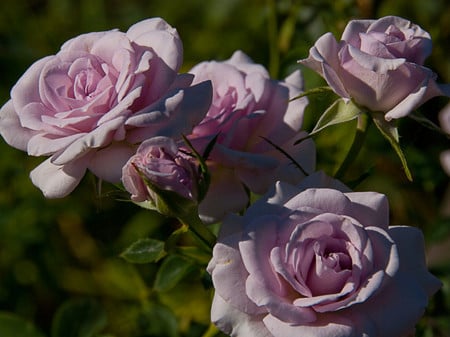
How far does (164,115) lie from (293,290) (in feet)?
0.83

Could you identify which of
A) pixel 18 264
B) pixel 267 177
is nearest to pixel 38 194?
pixel 18 264

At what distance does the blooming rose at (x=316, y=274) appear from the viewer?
95 centimetres

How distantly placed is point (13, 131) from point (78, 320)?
432 mm

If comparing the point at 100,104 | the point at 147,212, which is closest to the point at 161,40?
the point at 100,104

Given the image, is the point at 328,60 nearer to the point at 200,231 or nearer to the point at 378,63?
the point at 378,63

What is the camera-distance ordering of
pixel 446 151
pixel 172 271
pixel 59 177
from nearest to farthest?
pixel 59 177
pixel 172 271
pixel 446 151

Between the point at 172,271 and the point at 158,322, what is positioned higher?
the point at 172,271

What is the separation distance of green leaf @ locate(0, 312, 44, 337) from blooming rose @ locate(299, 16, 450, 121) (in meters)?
0.67

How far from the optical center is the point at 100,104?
106 centimetres

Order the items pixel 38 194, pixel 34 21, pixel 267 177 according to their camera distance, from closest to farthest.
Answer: pixel 267 177 → pixel 38 194 → pixel 34 21

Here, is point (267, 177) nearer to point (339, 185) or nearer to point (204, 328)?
point (339, 185)

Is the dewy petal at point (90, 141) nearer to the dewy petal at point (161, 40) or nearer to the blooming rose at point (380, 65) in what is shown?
the dewy petal at point (161, 40)

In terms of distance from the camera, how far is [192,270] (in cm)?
125

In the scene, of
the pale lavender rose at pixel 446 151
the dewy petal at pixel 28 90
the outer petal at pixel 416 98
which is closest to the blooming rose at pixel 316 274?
the outer petal at pixel 416 98
